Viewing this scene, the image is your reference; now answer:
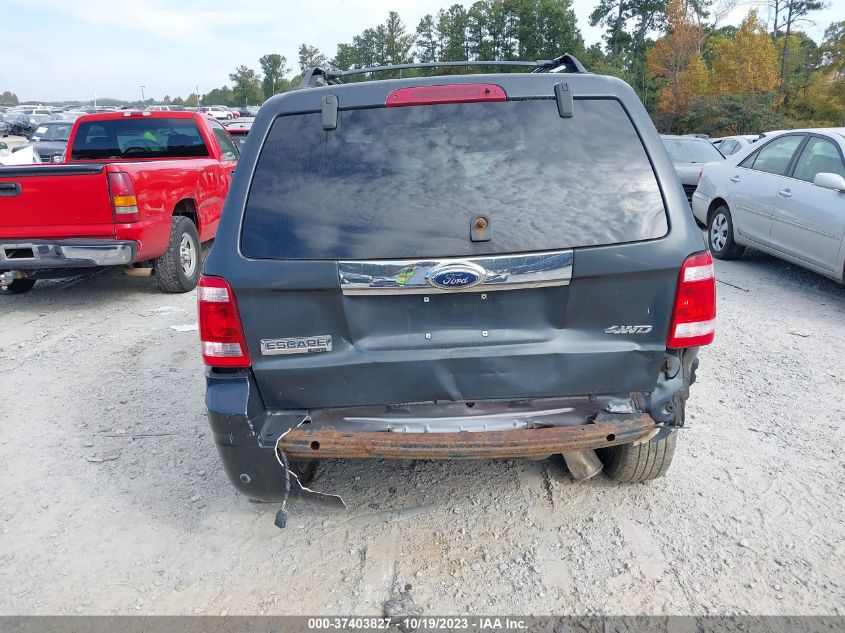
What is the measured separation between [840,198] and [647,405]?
197 inches

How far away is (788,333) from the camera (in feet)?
18.5

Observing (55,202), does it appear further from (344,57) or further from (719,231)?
(344,57)

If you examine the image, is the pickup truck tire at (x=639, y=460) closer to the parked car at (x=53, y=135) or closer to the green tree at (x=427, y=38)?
the parked car at (x=53, y=135)

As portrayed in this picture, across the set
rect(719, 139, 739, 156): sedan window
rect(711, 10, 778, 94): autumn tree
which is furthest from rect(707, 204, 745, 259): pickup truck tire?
rect(711, 10, 778, 94): autumn tree

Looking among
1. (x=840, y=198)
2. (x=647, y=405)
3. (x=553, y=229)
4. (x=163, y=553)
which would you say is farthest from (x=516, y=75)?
(x=840, y=198)

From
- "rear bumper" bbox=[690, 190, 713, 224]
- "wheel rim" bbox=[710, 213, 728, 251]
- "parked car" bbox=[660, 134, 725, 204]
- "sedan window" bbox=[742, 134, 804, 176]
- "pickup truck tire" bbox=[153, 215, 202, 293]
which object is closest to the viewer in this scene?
"pickup truck tire" bbox=[153, 215, 202, 293]

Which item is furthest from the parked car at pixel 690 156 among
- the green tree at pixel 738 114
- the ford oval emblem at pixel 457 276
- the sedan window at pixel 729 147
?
the green tree at pixel 738 114

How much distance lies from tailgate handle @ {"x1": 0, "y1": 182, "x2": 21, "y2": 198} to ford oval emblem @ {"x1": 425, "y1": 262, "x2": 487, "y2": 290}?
5458mm

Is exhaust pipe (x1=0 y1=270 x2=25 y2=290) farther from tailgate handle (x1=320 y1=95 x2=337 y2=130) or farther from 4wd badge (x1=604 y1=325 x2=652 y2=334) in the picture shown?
4wd badge (x1=604 y1=325 x2=652 y2=334)

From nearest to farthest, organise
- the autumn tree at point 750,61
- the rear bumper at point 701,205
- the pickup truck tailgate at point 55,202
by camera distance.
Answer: the pickup truck tailgate at point 55,202 < the rear bumper at point 701,205 < the autumn tree at point 750,61

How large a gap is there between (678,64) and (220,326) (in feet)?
137

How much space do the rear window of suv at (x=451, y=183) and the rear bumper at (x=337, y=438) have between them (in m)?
0.64

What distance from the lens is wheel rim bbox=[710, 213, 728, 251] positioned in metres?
8.44

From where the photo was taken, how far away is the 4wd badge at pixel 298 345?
2.57 meters
